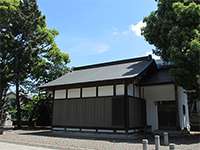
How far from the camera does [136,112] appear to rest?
20469 mm

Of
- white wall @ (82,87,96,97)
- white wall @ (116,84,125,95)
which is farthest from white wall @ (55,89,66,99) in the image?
white wall @ (116,84,125,95)

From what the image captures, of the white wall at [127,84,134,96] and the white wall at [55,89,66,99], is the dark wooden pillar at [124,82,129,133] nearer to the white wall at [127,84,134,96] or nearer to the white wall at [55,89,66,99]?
the white wall at [127,84,134,96]

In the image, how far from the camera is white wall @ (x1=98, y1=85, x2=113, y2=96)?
2004 cm

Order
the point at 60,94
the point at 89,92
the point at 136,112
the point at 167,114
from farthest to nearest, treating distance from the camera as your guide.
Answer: the point at 60,94 → the point at 167,114 → the point at 89,92 → the point at 136,112

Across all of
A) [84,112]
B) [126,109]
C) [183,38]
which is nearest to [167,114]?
[126,109]

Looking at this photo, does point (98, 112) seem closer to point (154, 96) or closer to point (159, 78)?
point (154, 96)

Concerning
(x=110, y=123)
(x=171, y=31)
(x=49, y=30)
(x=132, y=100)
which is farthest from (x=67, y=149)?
(x=49, y=30)

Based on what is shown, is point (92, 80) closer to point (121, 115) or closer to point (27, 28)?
point (121, 115)

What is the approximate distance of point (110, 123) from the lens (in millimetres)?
19516

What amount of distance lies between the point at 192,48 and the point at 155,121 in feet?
26.3

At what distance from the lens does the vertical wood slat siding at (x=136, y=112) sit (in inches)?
770

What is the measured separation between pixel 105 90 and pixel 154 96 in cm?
442

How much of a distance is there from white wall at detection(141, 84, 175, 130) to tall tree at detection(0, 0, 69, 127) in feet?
44.7

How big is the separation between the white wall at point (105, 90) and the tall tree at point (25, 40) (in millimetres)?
13027
